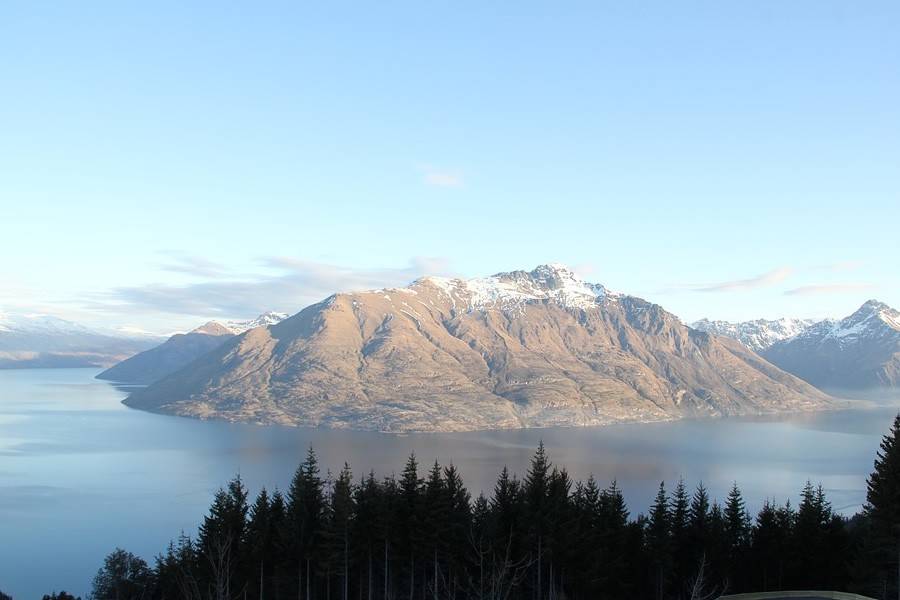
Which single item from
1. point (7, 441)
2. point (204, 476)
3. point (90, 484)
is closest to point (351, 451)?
point (204, 476)

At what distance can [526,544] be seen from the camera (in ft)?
125

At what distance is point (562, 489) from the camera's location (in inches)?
1558

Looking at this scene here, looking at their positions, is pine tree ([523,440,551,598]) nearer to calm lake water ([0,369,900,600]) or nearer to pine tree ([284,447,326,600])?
pine tree ([284,447,326,600])

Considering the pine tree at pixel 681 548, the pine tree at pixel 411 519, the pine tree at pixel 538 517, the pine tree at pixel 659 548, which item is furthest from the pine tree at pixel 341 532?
the pine tree at pixel 681 548

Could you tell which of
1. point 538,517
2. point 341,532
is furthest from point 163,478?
point 538,517

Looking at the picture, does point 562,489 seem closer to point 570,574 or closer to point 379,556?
point 570,574

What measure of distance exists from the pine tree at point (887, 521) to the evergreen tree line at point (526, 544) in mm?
68

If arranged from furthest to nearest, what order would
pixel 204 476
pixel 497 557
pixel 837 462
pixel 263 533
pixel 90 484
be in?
1. pixel 837 462
2. pixel 204 476
3. pixel 90 484
4. pixel 263 533
5. pixel 497 557

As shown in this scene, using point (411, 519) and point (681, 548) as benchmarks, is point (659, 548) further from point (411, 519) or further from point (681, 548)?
point (411, 519)

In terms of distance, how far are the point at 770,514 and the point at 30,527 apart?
319 feet

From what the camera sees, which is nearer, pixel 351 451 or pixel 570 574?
pixel 570 574

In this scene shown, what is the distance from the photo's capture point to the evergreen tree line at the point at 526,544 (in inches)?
1494

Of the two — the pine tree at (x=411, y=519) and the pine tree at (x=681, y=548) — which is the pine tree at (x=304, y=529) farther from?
the pine tree at (x=681, y=548)

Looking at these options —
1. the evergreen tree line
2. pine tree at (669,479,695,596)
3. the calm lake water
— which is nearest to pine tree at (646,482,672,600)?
the evergreen tree line
